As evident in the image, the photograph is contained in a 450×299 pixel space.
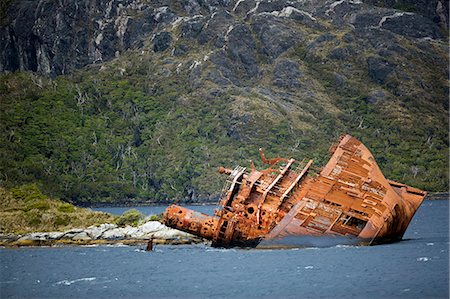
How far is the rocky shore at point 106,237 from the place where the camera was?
73500 mm

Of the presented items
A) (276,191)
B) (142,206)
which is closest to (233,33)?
(142,206)

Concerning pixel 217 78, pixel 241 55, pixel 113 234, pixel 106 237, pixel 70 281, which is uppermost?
pixel 241 55

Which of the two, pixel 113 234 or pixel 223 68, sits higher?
pixel 223 68

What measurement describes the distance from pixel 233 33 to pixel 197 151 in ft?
126

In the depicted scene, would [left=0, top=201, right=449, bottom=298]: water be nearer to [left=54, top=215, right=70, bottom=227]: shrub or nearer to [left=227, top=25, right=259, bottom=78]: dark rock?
[left=54, top=215, right=70, bottom=227]: shrub

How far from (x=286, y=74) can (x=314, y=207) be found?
136403mm

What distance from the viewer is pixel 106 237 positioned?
7494 centimetres

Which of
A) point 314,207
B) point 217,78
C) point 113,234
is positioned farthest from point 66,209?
point 217,78

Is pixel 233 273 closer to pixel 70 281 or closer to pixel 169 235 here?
pixel 70 281

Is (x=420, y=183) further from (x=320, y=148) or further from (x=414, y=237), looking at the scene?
(x=414, y=237)

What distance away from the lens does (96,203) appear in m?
166

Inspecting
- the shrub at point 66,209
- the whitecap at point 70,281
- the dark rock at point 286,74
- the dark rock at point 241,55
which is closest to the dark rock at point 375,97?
the dark rock at point 286,74

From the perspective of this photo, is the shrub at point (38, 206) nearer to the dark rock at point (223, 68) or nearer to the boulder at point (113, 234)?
the boulder at point (113, 234)

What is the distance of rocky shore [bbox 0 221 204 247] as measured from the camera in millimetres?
73500
